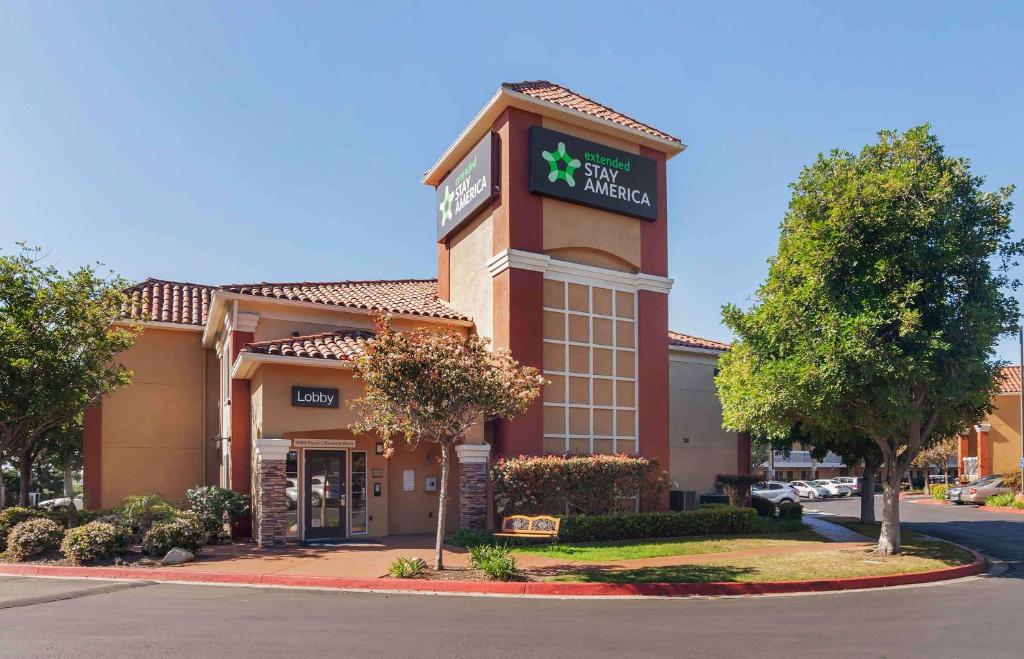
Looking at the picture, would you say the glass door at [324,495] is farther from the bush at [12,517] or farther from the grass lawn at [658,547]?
the bush at [12,517]

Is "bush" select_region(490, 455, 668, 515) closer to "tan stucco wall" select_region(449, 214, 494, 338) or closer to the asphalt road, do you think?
"tan stucco wall" select_region(449, 214, 494, 338)

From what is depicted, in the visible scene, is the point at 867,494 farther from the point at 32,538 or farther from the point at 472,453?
the point at 32,538

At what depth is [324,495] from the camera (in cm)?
1973

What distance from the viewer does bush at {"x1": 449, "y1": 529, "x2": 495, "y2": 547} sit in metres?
17.8

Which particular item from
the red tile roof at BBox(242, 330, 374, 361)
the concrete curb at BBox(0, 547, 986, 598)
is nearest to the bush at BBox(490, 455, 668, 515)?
the red tile roof at BBox(242, 330, 374, 361)

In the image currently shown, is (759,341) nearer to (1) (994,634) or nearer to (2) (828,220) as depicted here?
(2) (828,220)

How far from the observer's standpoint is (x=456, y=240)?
2466 cm

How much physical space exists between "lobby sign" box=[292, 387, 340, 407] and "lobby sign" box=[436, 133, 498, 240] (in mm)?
6853

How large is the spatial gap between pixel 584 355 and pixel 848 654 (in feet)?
45.6

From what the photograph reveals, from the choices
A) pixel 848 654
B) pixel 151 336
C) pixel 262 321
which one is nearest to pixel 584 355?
pixel 262 321

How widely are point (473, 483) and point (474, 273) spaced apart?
620 centimetres

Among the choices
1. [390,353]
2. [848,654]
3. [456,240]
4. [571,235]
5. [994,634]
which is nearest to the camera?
[848,654]

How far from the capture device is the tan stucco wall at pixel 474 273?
2209 centimetres

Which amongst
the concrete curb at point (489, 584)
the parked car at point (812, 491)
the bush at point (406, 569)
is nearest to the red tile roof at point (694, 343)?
the concrete curb at point (489, 584)
